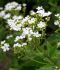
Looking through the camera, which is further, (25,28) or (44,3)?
(44,3)

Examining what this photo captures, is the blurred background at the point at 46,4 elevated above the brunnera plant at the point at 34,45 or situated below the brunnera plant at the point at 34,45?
above

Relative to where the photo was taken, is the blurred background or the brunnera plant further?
the blurred background

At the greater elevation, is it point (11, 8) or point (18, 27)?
point (11, 8)

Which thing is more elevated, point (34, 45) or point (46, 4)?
point (46, 4)

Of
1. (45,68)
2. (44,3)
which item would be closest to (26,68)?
(45,68)

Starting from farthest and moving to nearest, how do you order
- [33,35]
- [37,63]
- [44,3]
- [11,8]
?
1. [44,3]
2. [11,8]
3. [37,63]
4. [33,35]

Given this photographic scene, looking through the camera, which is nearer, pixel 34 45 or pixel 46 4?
pixel 34 45

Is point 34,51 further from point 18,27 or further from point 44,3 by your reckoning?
point 44,3

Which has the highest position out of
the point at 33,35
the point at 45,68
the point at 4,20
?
the point at 4,20

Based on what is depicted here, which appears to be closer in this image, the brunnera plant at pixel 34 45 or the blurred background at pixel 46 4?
the brunnera plant at pixel 34 45

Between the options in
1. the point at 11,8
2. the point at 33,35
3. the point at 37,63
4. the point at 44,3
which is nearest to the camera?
the point at 33,35
